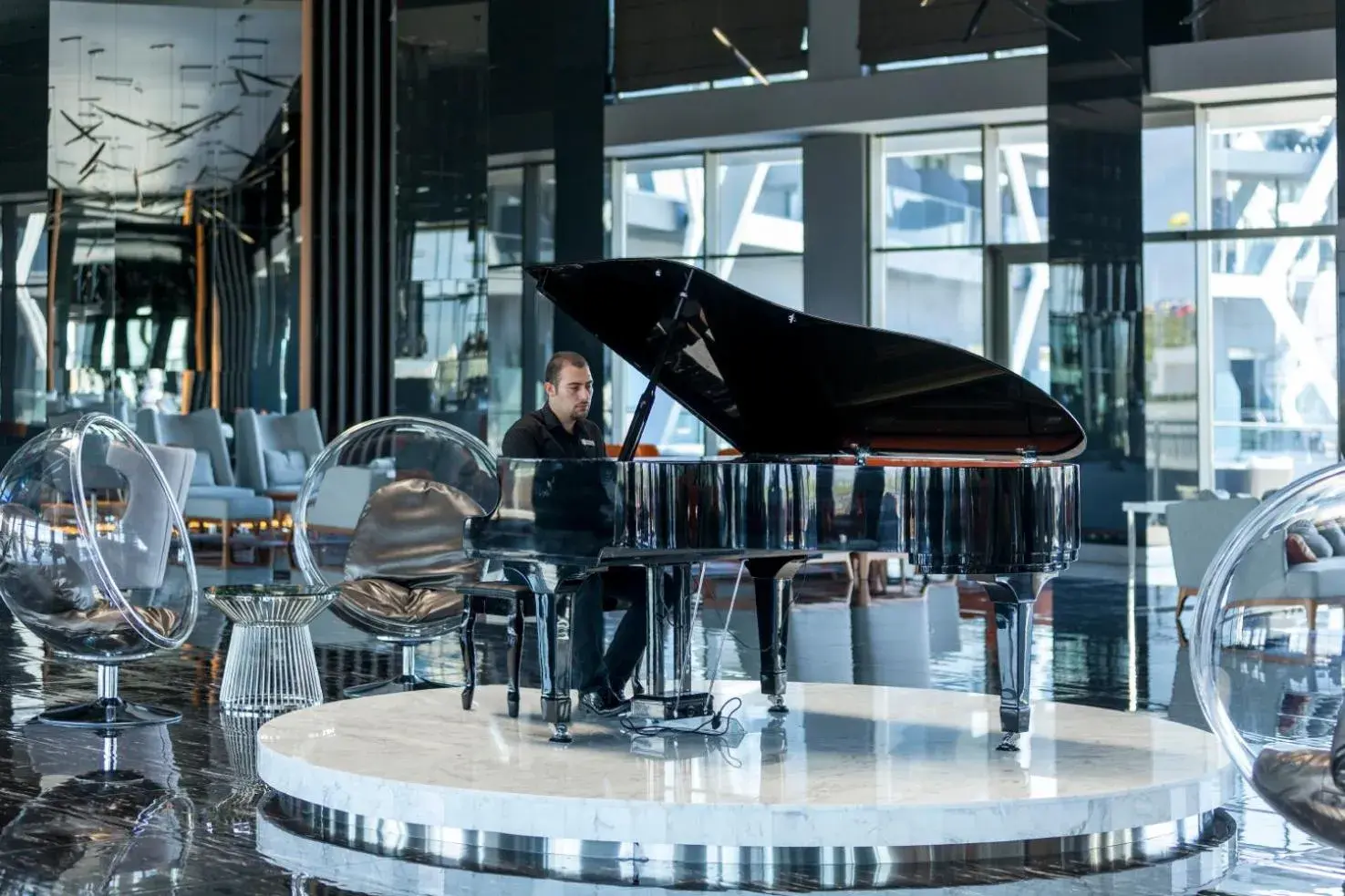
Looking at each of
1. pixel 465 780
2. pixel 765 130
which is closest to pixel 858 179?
Answer: pixel 765 130

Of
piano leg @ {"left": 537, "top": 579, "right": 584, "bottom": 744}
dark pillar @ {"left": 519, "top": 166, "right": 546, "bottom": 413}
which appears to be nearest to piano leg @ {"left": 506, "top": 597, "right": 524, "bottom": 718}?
piano leg @ {"left": 537, "top": 579, "right": 584, "bottom": 744}

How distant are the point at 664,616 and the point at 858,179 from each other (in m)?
12.5

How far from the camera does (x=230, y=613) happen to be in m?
6.52

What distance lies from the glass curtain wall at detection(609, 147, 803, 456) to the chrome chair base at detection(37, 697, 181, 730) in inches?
486

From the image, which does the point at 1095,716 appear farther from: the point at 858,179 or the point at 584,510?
the point at 858,179

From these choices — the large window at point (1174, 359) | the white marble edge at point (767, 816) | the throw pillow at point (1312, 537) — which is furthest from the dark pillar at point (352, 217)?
the throw pillow at point (1312, 537)

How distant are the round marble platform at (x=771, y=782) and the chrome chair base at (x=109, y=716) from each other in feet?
2.89

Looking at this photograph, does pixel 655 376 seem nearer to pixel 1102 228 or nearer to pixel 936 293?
pixel 1102 228

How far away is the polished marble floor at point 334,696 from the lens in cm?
412

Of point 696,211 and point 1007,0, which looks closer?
point 1007,0

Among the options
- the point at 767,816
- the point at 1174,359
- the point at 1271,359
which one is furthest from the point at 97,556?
the point at 1271,359

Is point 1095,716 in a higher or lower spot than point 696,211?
lower

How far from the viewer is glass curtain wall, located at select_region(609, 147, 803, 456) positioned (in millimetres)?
18953

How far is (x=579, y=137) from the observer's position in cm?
1583
